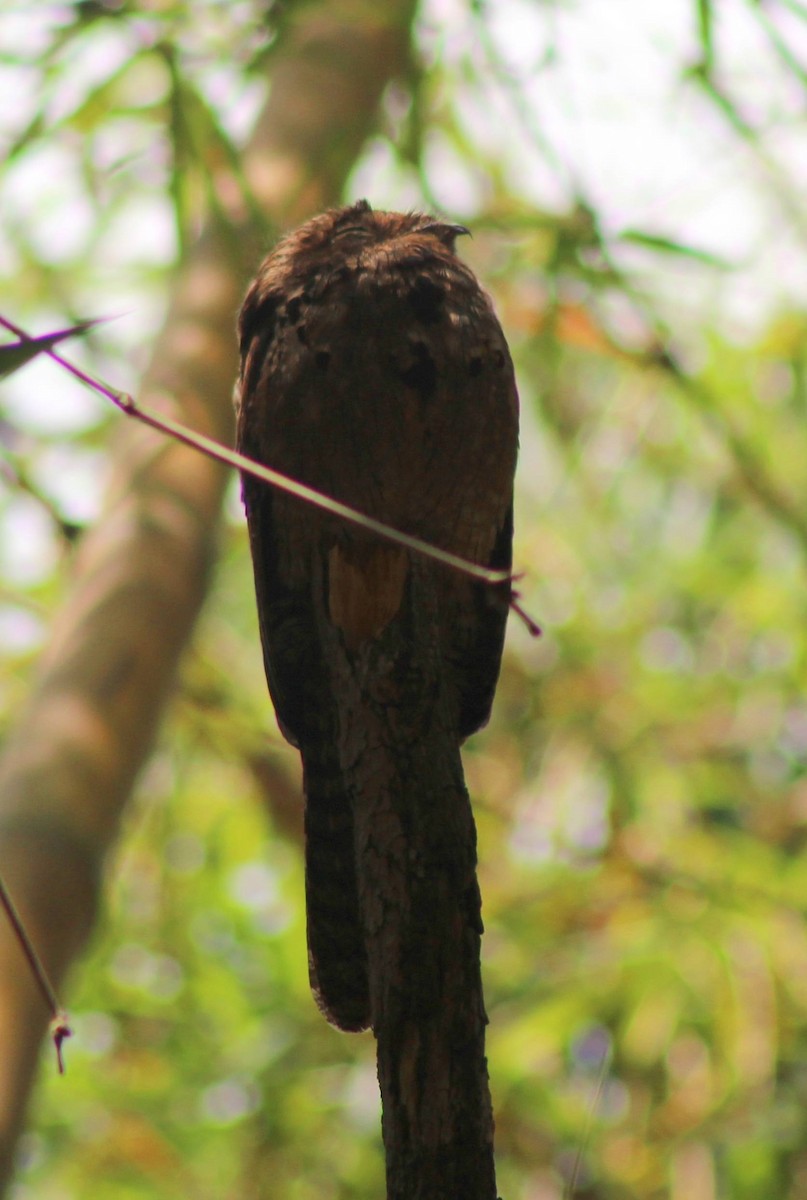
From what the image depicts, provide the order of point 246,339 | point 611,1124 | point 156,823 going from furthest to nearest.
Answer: point 156,823
point 611,1124
point 246,339

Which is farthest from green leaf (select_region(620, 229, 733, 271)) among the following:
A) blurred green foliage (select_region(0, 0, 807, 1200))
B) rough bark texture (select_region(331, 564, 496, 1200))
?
rough bark texture (select_region(331, 564, 496, 1200))

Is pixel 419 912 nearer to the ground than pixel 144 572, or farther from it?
nearer to the ground

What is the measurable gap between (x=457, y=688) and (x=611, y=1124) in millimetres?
2880

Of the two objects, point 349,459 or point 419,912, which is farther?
point 349,459

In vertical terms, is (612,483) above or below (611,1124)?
above

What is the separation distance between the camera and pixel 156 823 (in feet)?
13.1

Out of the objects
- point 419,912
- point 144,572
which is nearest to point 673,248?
point 144,572

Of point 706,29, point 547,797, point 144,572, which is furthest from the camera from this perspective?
point 547,797

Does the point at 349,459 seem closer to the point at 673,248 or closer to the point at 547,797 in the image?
the point at 673,248

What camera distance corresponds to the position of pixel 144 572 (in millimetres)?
2463

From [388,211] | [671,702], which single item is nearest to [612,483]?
[671,702]

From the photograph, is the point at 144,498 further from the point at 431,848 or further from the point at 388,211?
the point at 431,848

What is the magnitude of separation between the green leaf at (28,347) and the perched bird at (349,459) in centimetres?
22

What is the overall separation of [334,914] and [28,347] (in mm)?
552
